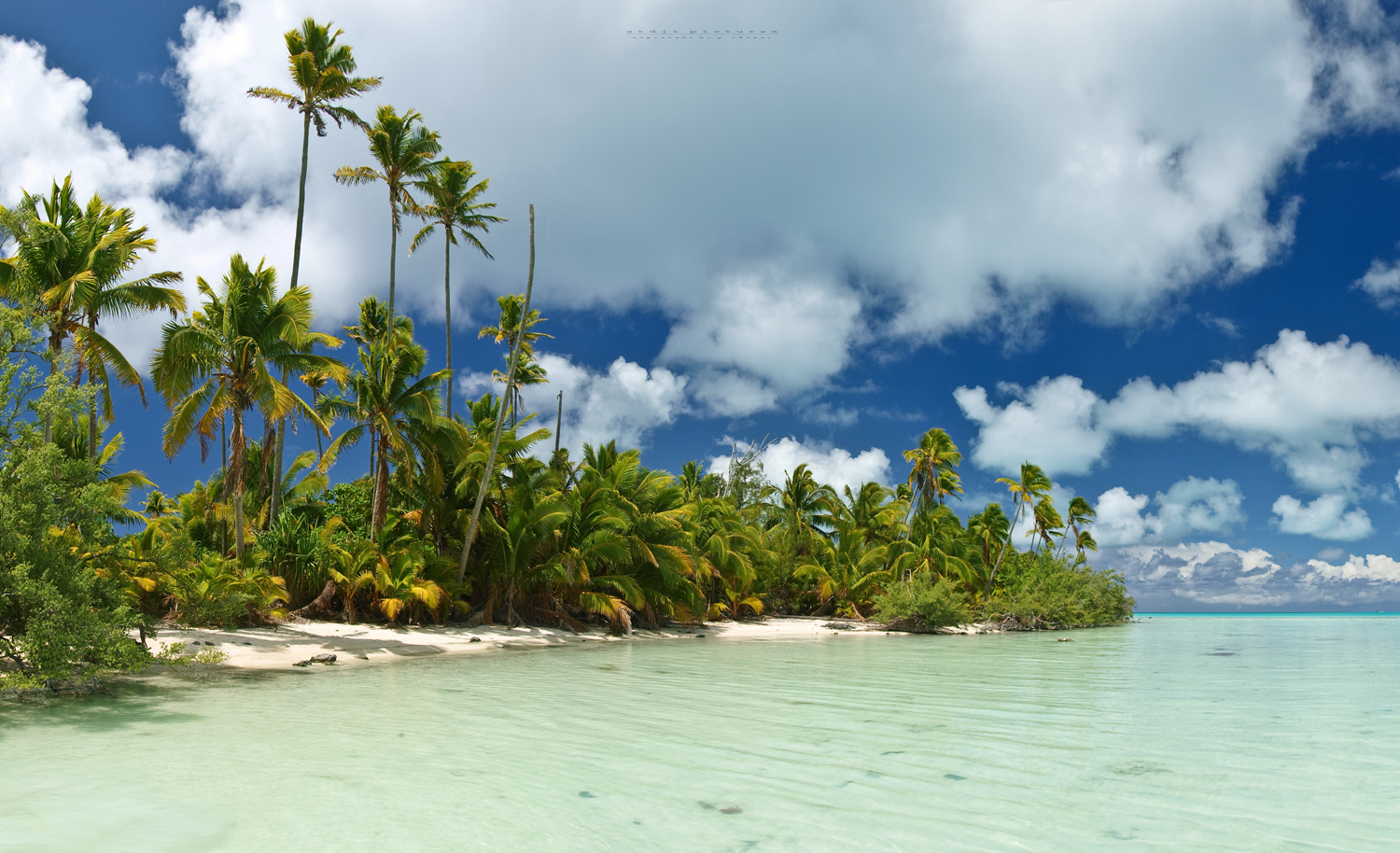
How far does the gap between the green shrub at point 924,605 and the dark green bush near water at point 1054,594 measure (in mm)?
5059

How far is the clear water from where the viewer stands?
4.19 m

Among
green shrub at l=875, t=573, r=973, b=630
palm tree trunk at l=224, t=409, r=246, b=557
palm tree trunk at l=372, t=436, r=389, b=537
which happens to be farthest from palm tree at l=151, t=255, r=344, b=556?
green shrub at l=875, t=573, r=973, b=630

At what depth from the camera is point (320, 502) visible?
22.5m

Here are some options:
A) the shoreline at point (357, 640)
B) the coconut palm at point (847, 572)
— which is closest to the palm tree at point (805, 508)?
the coconut palm at point (847, 572)

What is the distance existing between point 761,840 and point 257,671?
11046 millimetres

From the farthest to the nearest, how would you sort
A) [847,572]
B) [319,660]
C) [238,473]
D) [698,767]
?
1. [847,572]
2. [238,473]
3. [319,660]
4. [698,767]

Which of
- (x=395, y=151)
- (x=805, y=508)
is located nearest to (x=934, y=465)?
(x=805, y=508)

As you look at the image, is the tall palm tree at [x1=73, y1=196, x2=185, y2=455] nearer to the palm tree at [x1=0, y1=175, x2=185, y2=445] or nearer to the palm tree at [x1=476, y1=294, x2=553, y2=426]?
the palm tree at [x1=0, y1=175, x2=185, y2=445]

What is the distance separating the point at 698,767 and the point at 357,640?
13.0 meters

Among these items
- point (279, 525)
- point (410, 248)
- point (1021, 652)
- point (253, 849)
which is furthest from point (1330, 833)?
point (410, 248)

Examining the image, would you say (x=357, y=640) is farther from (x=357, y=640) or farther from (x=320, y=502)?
(x=320, y=502)

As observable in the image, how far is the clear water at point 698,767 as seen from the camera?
4.19m

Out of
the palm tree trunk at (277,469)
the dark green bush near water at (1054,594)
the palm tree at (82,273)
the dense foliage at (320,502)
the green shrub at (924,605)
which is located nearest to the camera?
the dense foliage at (320,502)

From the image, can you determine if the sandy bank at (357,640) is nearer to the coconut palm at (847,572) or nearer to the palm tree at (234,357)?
the palm tree at (234,357)
